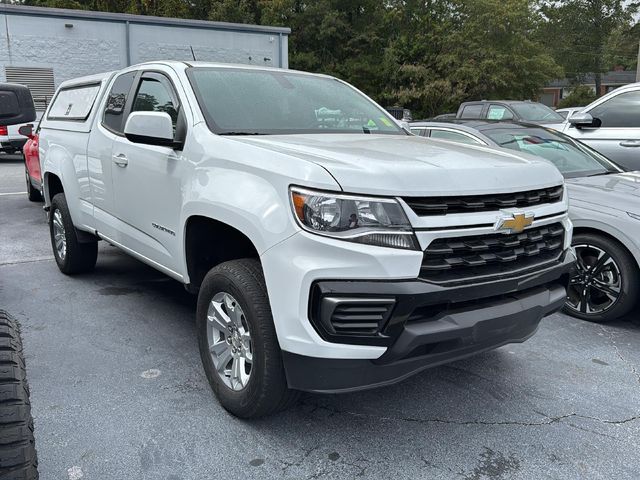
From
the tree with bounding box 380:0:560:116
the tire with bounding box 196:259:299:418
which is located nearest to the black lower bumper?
the tire with bounding box 196:259:299:418

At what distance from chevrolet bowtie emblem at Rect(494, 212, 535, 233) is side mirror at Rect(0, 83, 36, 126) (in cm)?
206

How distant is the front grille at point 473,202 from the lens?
262cm

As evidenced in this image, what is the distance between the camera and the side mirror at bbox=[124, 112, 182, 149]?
3410 millimetres

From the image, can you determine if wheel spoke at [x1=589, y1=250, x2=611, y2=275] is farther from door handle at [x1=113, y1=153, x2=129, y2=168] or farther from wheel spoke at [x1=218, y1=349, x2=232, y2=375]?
door handle at [x1=113, y1=153, x2=129, y2=168]

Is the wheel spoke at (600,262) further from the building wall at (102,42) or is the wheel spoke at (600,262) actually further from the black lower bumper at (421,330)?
the building wall at (102,42)

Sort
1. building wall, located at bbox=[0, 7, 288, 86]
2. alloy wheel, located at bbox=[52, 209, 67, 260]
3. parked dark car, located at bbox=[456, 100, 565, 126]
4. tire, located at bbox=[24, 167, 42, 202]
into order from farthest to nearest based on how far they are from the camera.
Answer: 1. building wall, located at bbox=[0, 7, 288, 86]
2. parked dark car, located at bbox=[456, 100, 565, 126]
3. tire, located at bbox=[24, 167, 42, 202]
4. alloy wheel, located at bbox=[52, 209, 67, 260]

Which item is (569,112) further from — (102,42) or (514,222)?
(102,42)

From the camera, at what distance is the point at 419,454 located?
2850 mm

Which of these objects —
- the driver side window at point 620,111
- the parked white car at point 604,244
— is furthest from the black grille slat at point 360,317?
the driver side window at point 620,111

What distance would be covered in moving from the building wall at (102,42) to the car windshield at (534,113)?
11.5 meters

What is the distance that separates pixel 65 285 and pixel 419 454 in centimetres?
380

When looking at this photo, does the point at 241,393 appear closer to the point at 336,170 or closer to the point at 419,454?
the point at 419,454

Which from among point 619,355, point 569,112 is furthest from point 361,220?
point 569,112

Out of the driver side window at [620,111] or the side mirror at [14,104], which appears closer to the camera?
the side mirror at [14,104]
